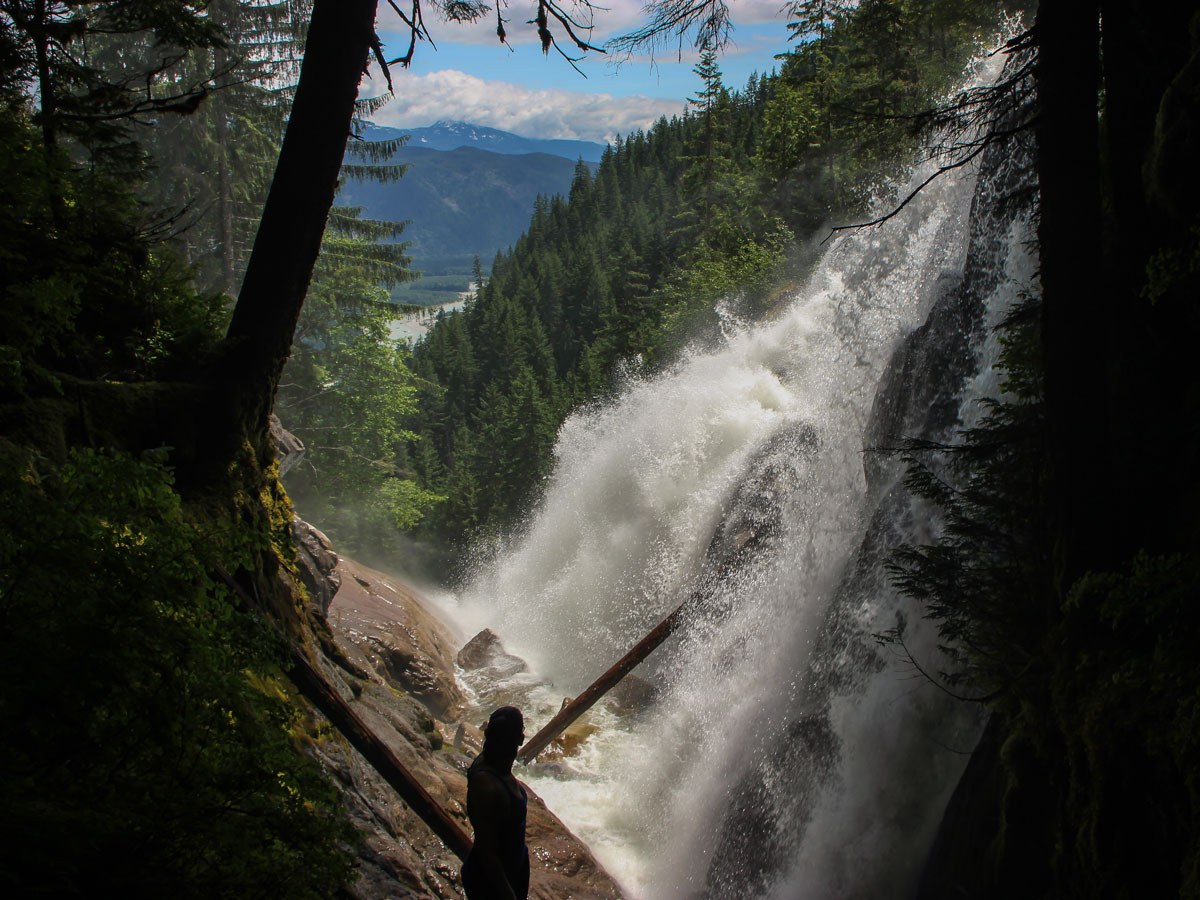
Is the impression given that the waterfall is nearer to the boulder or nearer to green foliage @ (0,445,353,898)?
green foliage @ (0,445,353,898)

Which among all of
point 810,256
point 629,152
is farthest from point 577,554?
point 629,152

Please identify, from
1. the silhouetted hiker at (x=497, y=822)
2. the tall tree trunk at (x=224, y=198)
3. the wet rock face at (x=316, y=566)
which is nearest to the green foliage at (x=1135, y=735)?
the silhouetted hiker at (x=497, y=822)

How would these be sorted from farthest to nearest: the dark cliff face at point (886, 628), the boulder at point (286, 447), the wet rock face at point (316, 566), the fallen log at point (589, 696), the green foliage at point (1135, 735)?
the boulder at point (286, 447)
the fallen log at point (589, 696)
the wet rock face at point (316, 566)
the dark cliff face at point (886, 628)
the green foliage at point (1135, 735)

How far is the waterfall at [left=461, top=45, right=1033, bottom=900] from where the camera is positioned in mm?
8023

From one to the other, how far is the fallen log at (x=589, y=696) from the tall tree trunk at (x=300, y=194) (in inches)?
344

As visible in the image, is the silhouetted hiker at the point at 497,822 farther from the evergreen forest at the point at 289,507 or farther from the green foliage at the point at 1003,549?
the green foliage at the point at 1003,549

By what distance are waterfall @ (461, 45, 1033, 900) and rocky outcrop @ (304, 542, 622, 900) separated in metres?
1.59

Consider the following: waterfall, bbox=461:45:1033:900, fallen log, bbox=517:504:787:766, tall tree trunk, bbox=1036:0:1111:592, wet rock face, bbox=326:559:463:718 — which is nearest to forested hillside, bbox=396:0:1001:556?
tall tree trunk, bbox=1036:0:1111:592

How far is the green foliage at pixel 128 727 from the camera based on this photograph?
207cm

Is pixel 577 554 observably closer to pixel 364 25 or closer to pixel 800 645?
pixel 800 645

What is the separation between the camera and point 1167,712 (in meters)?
3.73

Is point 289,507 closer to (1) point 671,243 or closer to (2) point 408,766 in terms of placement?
(2) point 408,766

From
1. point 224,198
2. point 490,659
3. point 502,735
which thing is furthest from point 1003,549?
point 224,198

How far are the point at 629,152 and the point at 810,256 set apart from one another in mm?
81813
